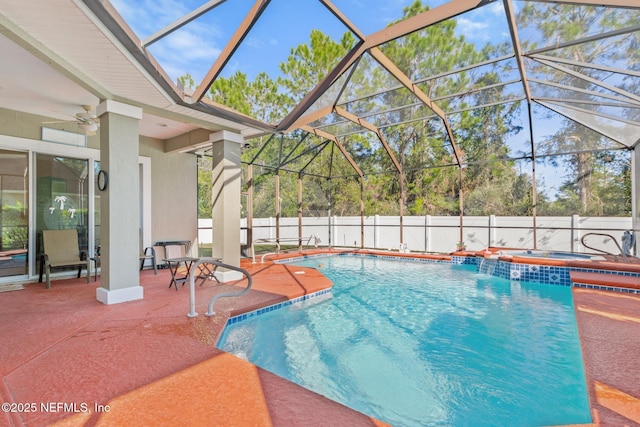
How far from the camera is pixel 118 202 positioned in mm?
4105

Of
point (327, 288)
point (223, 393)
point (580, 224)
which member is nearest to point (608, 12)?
point (327, 288)

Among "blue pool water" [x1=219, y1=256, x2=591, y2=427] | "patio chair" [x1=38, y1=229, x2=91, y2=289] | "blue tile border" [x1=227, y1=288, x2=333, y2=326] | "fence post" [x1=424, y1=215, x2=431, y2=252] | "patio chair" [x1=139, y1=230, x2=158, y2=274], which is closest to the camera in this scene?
"blue pool water" [x1=219, y1=256, x2=591, y2=427]

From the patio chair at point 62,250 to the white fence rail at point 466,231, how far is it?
397cm

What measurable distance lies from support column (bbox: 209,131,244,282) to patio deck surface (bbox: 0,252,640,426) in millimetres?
1534

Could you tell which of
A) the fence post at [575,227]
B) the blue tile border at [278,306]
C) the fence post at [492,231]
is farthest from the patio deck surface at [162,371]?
the fence post at [492,231]

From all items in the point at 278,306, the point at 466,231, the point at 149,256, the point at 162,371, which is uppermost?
the point at 466,231

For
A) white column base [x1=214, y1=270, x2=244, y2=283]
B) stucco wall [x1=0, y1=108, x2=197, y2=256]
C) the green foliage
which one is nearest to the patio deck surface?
white column base [x1=214, y1=270, x2=244, y2=283]

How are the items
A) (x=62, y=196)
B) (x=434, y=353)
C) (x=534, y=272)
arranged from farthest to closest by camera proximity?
(x=534, y=272)
(x=62, y=196)
(x=434, y=353)

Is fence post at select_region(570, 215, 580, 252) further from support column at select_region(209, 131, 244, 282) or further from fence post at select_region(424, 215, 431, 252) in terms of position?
support column at select_region(209, 131, 244, 282)

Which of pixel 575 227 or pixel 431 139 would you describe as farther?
pixel 431 139

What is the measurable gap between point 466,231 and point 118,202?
10351mm

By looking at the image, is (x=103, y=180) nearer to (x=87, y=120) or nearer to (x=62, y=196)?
(x=87, y=120)

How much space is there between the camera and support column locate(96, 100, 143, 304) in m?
4.06

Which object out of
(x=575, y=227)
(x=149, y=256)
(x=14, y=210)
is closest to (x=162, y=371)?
(x=149, y=256)
